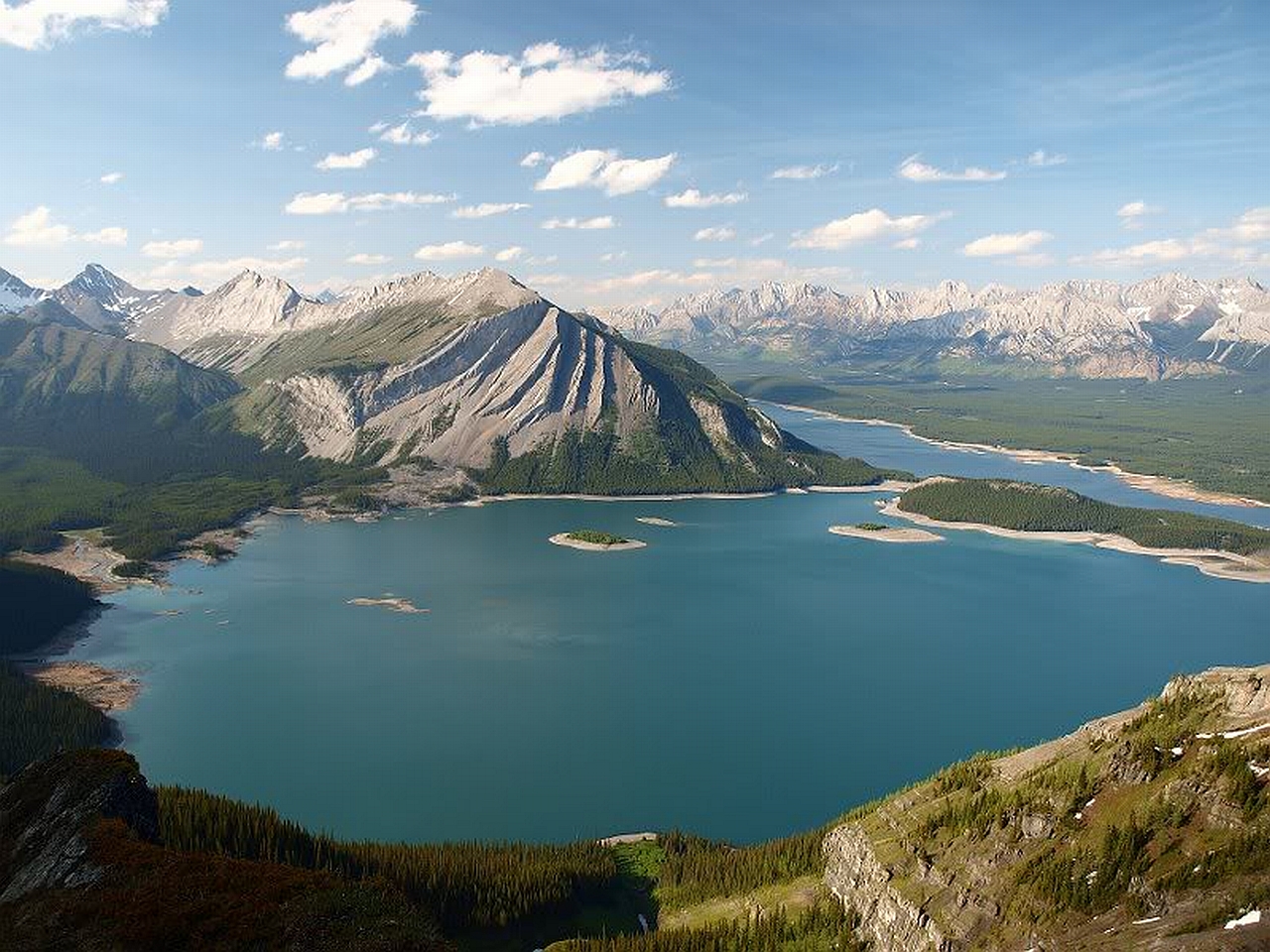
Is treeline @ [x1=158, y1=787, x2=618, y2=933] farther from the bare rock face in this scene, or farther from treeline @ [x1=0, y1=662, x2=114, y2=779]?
treeline @ [x1=0, y1=662, x2=114, y2=779]

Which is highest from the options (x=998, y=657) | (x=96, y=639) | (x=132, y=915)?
(x=132, y=915)

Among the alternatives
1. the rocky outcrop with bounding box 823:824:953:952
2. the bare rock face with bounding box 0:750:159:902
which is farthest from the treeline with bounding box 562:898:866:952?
the bare rock face with bounding box 0:750:159:902

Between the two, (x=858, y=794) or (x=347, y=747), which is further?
(x=347, y=747)

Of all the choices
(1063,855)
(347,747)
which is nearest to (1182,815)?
(1063,855)

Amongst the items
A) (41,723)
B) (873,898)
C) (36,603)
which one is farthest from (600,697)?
(36,603)

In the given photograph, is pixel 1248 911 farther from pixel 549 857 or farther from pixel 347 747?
pixel 347 747
